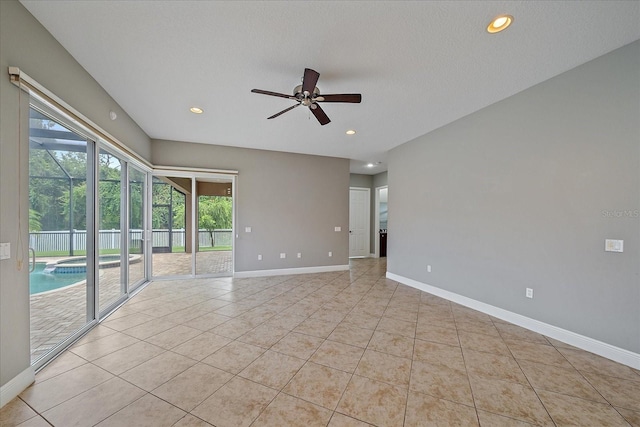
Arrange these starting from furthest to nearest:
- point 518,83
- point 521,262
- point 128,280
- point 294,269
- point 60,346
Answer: point 294,269, point 128,280, point 521,262, point 518,83, point 60,346

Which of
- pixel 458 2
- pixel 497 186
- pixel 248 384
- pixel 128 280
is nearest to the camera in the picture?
pixel 458 2

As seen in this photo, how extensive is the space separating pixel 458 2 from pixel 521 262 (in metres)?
2.87

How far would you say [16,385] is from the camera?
1784mm

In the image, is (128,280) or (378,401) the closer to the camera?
(378,401)

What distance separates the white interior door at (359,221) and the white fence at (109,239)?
13.2ft

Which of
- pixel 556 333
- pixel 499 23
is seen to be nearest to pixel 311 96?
pixel 499 23

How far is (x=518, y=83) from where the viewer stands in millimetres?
2805

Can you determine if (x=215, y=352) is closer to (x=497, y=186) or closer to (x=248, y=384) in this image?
(x=248, y=384)

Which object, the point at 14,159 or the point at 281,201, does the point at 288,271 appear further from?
the point at 14,159

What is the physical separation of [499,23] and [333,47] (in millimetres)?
1332

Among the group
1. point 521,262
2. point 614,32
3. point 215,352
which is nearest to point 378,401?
point 215,352

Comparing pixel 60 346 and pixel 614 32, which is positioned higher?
pixel 614 32

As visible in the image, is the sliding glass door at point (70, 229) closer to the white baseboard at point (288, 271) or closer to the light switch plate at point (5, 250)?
the light switch plate at point (5, 250)

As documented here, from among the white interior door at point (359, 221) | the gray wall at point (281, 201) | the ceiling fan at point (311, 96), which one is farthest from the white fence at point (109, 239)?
the white interior door at point (359, 221)
